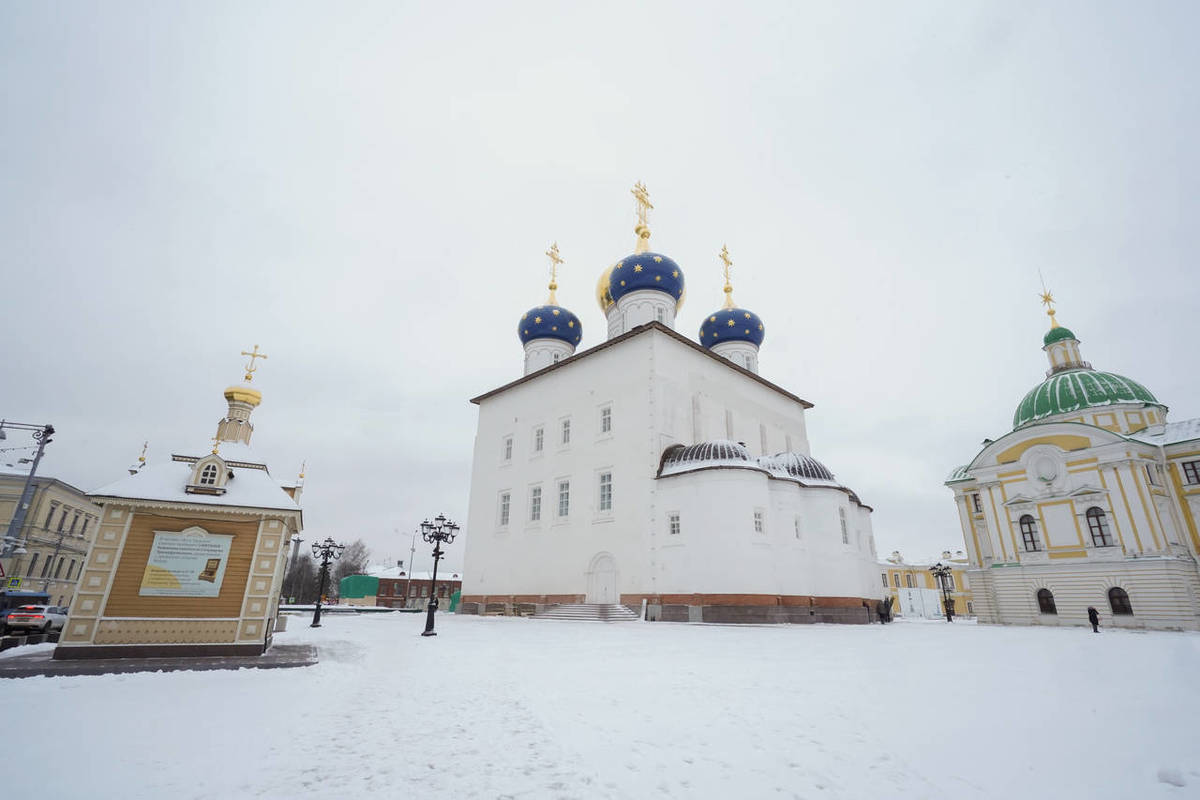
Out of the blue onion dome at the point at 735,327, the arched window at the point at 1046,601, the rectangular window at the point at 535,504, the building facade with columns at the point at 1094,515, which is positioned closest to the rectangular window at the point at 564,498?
the rectangular window at the point at 535,504

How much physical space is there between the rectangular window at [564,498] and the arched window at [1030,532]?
19940mm

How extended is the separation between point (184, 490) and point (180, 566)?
1.37 metres

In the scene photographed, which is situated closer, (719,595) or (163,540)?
(163,540)

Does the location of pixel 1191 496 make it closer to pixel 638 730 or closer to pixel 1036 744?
pixel 1036 744

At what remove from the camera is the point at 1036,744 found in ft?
15.1

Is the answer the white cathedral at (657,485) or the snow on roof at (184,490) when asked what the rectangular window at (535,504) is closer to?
the white cathedral at (657,485)

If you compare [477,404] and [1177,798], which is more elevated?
[477,404]

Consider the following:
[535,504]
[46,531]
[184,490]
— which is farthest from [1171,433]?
[46,531]

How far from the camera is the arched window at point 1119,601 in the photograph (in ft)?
67.6

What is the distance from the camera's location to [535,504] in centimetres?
2788

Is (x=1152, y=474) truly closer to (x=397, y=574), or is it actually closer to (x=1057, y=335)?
(x=1057, y=335)

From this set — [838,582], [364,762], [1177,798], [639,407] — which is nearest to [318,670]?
[364,762]

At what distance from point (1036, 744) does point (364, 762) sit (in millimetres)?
5544

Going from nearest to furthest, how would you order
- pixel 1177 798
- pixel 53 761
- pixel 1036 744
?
pixel 1177 798
pixel 53 761
pixel 1036 744
